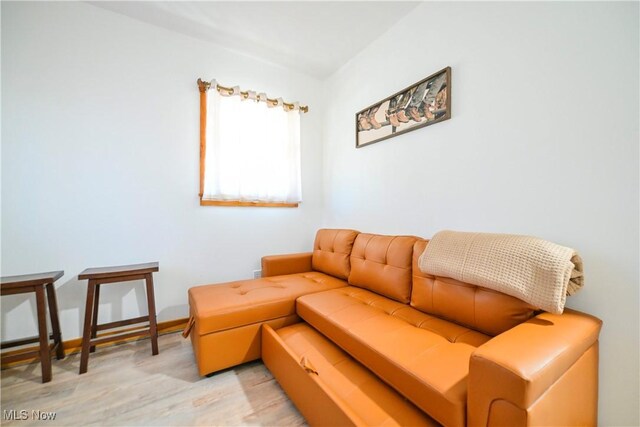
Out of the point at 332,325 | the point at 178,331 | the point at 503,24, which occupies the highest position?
the point at 503,24

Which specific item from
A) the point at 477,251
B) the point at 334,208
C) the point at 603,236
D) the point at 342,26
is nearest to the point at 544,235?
the point at 603,236

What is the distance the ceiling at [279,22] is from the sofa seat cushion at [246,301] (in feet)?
6.90

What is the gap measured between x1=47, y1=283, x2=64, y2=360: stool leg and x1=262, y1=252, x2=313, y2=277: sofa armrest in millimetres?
1385

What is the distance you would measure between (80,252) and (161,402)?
1.28 metres

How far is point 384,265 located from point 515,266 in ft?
2.59

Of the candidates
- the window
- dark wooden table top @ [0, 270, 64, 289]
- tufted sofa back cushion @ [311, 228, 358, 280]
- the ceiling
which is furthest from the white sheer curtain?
dark wooden table top @ [0, 270, 64, 289]

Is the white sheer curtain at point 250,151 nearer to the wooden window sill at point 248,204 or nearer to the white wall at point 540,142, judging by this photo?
the wooden window sill at point 248,204

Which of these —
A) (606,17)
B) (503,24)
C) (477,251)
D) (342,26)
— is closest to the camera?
(606,17)

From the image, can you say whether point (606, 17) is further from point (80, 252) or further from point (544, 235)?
point (80, 252)

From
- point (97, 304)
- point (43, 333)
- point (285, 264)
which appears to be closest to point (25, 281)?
point (43, 333)

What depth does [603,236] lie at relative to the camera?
1.04m

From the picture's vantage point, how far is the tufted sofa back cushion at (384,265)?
156 cm

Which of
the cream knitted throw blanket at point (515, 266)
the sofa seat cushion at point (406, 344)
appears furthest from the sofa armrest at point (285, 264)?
the cream knitted throw blanket at point (515, 266)

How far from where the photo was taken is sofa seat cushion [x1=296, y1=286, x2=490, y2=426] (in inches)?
30.8
